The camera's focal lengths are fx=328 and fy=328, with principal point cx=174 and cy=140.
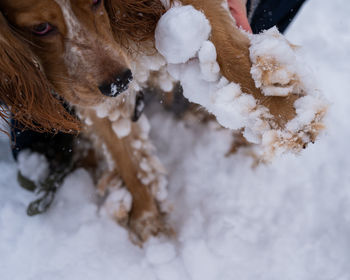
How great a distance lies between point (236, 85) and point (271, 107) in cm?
10

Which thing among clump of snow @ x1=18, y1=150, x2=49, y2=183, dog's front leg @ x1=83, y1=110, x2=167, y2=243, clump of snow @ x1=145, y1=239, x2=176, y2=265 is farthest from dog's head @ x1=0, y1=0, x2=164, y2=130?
clump of snow @ x1=145, y1=239, x2=176, y2=265

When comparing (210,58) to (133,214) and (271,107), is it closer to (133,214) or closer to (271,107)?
(271,107)

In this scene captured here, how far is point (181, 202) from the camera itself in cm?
161

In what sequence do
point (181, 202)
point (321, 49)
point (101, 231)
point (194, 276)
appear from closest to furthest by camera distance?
point (194, 276)
point (101, 231)
point (181, 202)
point (321, 49)

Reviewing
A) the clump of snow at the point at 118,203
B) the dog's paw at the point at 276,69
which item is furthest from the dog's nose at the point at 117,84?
the clump of snow at the point at 118,203

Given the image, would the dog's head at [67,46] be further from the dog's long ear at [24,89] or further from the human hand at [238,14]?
the human hand at [238,14]

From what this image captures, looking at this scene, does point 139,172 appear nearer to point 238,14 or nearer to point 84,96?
point 84,96

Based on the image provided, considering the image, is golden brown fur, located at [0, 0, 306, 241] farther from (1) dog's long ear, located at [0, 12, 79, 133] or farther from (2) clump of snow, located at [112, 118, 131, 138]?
(2) clump of snow, located at [112, 118, 131, 138]

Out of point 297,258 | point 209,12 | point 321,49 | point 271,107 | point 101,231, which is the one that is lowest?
point 101,231

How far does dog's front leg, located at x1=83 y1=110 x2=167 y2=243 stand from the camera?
4.97ft

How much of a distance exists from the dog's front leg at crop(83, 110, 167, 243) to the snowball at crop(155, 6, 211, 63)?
2.37ft

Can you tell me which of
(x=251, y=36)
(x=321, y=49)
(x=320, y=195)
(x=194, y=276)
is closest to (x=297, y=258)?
(x=320, y=195)

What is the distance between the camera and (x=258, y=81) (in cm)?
78

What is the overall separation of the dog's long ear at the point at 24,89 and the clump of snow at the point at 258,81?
1.28 ft
